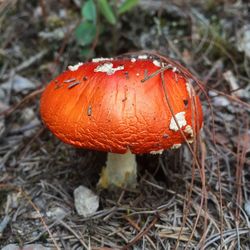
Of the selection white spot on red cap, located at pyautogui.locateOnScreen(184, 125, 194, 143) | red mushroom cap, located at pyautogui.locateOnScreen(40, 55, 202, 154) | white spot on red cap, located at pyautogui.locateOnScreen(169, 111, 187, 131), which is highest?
red mushroom cap, located at pyautogui.locateOnScreen(40, 55, 202, 154)

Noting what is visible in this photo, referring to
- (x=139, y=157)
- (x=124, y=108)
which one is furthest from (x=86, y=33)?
(x=124, y=108)

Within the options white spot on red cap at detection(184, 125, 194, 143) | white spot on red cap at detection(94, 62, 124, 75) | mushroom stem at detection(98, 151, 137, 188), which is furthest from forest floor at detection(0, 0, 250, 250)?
white spot on red cap at detection(94, 62, 124, 75)

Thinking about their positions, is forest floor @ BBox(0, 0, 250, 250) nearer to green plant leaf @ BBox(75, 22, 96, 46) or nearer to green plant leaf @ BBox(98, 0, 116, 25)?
green plant leaf @ BBox(75, 22, 96, 46)

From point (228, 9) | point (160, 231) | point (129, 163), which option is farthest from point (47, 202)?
point (228, 9)

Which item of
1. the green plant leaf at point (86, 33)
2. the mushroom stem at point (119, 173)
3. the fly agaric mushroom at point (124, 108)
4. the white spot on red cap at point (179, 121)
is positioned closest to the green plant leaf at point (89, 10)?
the green plant leaf at point (86, 33)

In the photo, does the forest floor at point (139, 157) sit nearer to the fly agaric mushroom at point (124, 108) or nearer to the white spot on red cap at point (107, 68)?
the fly agaric mushroom at point (124, 108)

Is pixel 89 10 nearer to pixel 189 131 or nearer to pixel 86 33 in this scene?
pixel 86 33
